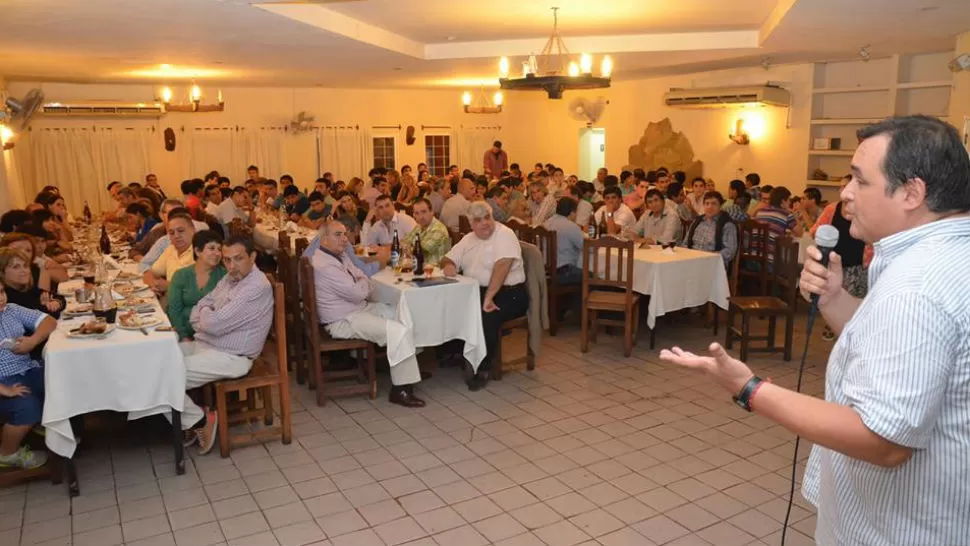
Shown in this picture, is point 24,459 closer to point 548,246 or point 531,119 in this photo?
point 548,246

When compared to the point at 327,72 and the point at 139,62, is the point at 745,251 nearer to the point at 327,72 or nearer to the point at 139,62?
the point at 327,72

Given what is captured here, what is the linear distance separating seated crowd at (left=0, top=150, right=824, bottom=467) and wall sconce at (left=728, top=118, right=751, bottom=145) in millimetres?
2240

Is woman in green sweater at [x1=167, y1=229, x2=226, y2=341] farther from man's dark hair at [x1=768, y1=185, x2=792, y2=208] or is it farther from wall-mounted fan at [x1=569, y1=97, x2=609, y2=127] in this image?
wall-mounted fan at [x1=569, y1=97, x2=609, y2=127]

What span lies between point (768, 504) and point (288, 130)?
12.5m

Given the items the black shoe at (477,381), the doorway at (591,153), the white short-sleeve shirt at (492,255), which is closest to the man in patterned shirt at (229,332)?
the black shoe at (477,381)

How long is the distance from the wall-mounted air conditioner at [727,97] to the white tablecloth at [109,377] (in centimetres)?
887

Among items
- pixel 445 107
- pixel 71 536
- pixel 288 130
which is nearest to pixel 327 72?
pixel 288 130

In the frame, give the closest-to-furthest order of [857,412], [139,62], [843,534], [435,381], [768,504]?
[857,412] → [843,534] → [768,504] → [435,381] → [139,62]

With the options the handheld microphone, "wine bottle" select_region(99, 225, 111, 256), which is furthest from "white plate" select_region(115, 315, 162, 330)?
the handheld microphone

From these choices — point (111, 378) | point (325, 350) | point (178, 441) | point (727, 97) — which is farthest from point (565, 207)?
point (727, 97)

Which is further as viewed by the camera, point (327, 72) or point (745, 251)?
point (327, 72)

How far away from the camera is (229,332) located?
13.4ft

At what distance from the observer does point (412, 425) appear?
4.59m

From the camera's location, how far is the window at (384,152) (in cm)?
1530
